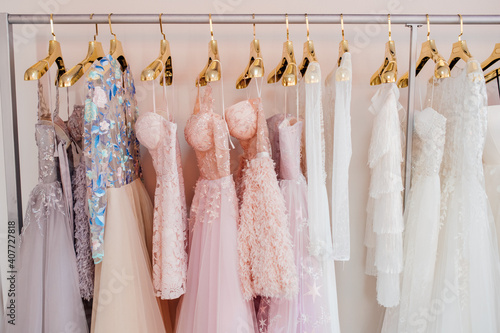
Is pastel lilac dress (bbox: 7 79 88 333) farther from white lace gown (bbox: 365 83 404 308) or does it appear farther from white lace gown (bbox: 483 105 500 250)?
white lace gown (bbox: 483 105 500 250)

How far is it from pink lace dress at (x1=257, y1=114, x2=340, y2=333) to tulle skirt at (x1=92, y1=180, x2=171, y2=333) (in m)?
0.34

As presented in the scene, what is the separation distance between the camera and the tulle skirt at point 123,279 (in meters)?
0.95

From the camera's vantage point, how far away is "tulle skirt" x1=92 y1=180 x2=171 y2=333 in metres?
0.95

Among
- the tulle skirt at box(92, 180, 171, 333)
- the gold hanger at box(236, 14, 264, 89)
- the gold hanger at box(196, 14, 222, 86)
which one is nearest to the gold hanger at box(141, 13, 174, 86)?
the gold hanger at box(196, 14, 222, 86)

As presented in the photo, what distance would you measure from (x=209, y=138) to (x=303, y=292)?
1.70 feet

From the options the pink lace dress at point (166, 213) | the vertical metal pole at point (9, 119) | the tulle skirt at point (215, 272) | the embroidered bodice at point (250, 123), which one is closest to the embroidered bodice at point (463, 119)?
the embroidered bodice at point (250, 123)

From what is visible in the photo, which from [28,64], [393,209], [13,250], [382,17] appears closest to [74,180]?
[13,250]

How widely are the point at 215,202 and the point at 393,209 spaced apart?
0.52 meters

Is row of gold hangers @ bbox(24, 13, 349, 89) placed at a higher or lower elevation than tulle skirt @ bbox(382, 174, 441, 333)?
higher

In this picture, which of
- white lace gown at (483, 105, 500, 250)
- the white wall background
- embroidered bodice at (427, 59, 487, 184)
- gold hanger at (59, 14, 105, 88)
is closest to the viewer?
gold hanger at (59, 14, 105, 88)

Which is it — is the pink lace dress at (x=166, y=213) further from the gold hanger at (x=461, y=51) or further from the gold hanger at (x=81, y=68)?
the gold hanger at (x=461, y=51)

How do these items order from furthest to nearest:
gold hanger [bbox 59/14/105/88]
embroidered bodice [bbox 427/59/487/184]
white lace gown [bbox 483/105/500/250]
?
white lace gown [bbox 483/105/500/250]
embroidered bodice [bbox 427/59/487/184]
gold hanger [bbox 59/14/105/88]

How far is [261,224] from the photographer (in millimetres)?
965

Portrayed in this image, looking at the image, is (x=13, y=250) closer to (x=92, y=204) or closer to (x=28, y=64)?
(x=92, y=204)
